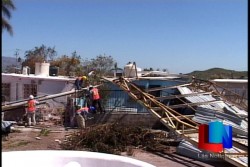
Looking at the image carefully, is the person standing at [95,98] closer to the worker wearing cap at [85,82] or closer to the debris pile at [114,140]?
the worker wearing cap at [85,82]

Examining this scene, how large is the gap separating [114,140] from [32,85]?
1318 cm

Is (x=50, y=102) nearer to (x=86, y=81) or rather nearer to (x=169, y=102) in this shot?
(x=86, y=81)

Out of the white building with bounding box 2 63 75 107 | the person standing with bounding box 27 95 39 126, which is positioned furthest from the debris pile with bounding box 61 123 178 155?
the white building with bounding box 2 63 75 107

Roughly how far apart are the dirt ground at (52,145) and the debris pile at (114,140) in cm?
43

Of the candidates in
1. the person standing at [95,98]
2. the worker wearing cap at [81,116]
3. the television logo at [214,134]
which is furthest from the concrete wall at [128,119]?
the television logo at [214,134]

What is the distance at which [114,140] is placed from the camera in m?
11.3

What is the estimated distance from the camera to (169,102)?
1574 centimetres

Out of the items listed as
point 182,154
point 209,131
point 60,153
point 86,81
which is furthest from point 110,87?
point 60,153

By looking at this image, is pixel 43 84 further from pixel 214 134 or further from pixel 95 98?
pixel 214 134

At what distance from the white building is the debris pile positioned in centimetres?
1032

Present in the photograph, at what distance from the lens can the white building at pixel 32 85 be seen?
22188mm

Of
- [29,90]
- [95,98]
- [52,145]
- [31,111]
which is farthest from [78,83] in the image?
[29,90]

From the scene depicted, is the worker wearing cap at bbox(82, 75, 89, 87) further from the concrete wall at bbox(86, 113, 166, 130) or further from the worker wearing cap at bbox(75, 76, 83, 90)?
the concrete wall at bbox(86, 113, 166, 130)

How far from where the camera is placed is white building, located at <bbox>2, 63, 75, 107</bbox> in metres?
22.2
